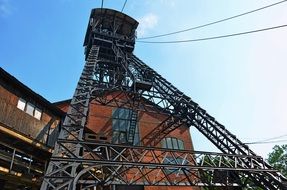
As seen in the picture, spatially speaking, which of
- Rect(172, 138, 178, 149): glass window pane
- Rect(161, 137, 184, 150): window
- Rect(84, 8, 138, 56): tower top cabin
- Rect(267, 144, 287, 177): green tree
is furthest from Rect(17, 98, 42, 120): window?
Rect(267, 144, 287, 177): green tree

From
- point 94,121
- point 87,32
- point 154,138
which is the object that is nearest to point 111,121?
point 94,121

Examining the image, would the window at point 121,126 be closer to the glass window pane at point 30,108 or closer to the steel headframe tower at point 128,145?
the steel headframe tower at point 128,145

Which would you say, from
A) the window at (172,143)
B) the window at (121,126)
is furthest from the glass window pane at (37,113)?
the window at (172,143)

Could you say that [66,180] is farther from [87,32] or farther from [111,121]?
[87,32]

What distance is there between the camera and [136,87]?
16.6 metres

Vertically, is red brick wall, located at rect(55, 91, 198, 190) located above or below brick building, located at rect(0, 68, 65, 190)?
above

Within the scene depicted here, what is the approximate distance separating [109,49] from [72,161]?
46.8ft

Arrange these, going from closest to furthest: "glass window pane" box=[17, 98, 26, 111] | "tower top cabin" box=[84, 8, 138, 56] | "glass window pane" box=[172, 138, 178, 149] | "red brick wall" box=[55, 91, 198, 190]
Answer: "glass window pane" box=[17, 98, 26, 111] → "red brick wall" box=[55, 91, 198, 190] → "tower top cabin" box=[84, 8, 138, 56] → "glass window pane" box=[172, 138, 178, 149]

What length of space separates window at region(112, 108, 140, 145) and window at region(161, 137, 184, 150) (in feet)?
7.77

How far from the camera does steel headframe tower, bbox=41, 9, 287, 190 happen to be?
8.98 metres

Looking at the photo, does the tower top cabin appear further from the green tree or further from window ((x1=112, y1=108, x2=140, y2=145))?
the green tree

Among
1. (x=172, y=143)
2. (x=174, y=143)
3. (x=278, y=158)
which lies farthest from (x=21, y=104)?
(x=278, y=158)

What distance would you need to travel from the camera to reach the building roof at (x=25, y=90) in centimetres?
1172

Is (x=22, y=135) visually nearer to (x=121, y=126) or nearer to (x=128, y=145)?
(x=128, y=145)
